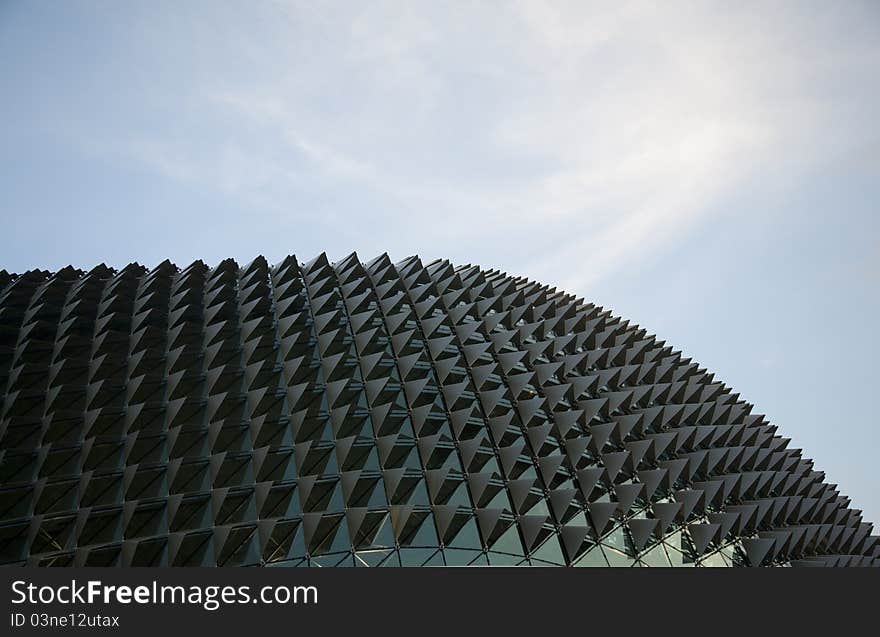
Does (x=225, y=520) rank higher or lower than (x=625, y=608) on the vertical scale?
higher

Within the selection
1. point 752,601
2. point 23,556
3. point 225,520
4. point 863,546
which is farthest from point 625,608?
point 863,546

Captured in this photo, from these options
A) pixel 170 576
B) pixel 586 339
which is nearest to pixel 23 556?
pixel 170 576

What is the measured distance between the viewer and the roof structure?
21688 mm

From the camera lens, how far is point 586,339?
3250cm

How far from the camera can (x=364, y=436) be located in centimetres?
2414

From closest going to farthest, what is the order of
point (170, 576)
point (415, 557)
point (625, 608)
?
1. point (170, 576)
2. point (625, 608)
3. point (415, 557)

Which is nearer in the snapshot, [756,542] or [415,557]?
[415,557]

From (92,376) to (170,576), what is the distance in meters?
16.5

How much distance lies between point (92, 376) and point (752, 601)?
81.6ft

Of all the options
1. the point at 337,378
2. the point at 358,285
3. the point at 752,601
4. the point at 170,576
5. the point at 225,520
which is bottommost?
the point at 752,601

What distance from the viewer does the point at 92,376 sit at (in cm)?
2708

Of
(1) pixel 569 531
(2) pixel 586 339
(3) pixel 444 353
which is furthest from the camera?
(2) pixel 586 339

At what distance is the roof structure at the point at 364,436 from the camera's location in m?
21.7

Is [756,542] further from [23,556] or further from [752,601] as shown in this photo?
[23,556]
